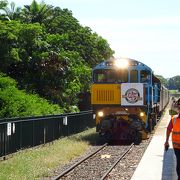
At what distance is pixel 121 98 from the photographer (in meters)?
22.5

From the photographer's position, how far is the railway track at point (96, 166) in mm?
12974

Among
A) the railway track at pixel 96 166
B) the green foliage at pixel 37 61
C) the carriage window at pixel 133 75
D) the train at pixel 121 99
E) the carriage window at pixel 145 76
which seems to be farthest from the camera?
the green foliage at pixel 37 61

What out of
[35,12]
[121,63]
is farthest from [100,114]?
[35,12]

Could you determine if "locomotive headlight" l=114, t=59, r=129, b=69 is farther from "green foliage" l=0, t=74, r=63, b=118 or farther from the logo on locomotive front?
"green foliage" l=0, t=74, r=63, b=118

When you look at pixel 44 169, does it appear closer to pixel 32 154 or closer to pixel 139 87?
pixel 32 154

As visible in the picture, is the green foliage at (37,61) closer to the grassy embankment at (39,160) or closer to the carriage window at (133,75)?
the carriage window at (133,75)

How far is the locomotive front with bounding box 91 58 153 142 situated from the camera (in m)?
22.5

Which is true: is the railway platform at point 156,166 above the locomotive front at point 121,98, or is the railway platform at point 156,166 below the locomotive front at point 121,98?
below

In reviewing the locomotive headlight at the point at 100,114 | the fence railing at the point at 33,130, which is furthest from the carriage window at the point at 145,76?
the fence railing at the point at 33,130

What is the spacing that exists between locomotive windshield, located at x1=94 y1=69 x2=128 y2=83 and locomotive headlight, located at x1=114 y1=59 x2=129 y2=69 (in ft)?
0.81

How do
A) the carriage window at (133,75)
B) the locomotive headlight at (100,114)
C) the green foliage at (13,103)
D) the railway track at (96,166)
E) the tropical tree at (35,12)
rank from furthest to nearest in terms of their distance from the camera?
the tropical tree at (35,12) → the carriage window at (133,75) → the locomotive headlight at (100,114) → the green foliage at (13,103) → the railway track at (96,166)

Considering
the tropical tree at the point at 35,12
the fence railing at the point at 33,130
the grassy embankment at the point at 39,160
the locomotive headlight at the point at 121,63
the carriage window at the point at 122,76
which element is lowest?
the grassy embankment at the point at 39,160

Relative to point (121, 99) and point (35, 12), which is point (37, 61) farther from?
point (121, 99)

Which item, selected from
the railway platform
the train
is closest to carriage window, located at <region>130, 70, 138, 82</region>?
the train
